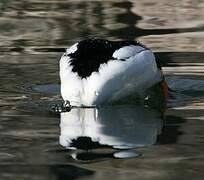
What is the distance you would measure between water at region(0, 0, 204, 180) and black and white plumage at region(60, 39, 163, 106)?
6.5 inches

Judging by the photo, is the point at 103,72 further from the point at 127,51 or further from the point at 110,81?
the point at 127,51

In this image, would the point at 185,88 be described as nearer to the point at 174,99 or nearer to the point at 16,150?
the point at 174,99

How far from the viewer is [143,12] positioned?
16.5 metres

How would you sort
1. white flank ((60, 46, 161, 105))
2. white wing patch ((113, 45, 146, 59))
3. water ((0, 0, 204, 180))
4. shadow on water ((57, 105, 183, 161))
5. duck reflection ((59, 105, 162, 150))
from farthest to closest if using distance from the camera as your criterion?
1. white wing patch ((113, 45, 146, 59))
2. white flank ((60, 46, 161, 105))
3. duck reflection ((59, 105, 162, 150))
4. shadow on water ((57, 105, 183, 161))
5. water ((0, 0, 204, 180))

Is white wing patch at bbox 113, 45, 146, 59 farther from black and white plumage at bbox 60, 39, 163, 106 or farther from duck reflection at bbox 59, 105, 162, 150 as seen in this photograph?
duck reflection at bbox 59, 105, 162, 150

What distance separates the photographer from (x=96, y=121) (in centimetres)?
698

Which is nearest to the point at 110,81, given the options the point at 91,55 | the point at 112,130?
the point at 91,55

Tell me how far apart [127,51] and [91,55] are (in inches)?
12.9

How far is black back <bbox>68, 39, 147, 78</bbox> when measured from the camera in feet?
23.8

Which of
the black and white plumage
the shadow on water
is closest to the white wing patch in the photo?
the black and white plumage

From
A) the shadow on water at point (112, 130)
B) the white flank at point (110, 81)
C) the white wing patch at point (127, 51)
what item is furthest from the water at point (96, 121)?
the white wing patch at point (127, 51)

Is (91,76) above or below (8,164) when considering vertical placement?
above

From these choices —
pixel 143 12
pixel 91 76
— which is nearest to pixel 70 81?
pixel 91 76

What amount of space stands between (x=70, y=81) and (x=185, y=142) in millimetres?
1534
